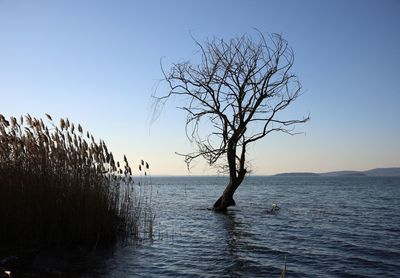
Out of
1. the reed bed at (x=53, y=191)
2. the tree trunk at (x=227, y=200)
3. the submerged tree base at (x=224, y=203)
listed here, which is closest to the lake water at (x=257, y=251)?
the reed bed at (x=53, y=191)

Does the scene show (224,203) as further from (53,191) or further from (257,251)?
(53,191)

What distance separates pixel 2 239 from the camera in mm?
8531

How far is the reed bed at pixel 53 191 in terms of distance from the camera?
8.63 m

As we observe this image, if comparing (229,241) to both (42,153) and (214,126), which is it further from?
(214,126)

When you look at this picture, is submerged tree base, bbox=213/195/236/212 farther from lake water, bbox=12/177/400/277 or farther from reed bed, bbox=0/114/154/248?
reed bed, bbox=0/114/154/248

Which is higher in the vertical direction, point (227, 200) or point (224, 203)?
point (227, 200)

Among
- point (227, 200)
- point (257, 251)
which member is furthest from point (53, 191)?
point (227, 200)

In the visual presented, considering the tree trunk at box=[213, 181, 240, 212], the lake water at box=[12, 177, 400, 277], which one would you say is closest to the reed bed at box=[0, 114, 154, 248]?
the lake water at box=[12, 177, 400, 277]

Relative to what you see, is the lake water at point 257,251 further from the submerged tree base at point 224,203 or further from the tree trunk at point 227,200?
the submerged tree base at point 224,203

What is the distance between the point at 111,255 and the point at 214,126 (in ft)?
39.5

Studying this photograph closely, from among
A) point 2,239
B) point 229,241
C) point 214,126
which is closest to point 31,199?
point 2,239

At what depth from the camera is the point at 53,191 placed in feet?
29.4

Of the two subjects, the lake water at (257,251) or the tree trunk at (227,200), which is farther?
the tree trunk at (227,200)

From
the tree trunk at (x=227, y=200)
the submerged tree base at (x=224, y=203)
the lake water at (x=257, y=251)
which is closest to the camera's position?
the lake water at (x=257, y=251)
